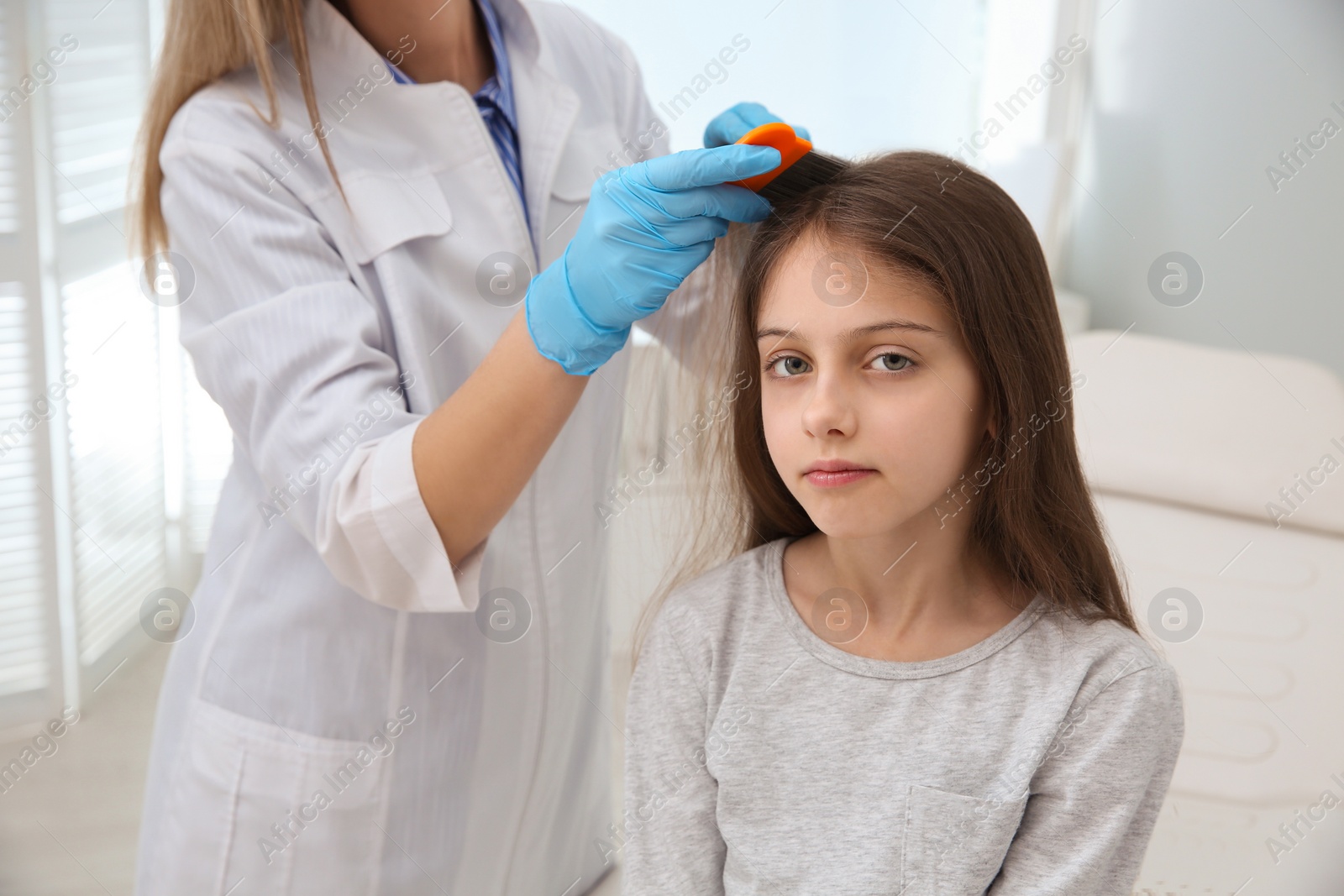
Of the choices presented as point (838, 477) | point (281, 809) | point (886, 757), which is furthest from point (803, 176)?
point (281, 809)

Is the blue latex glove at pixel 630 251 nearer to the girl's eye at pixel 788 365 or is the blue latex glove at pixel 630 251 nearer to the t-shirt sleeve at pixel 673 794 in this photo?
the girl's eye at pixel 788 365

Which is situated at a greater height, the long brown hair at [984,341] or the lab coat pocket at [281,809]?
the long brown hair at [984,341]

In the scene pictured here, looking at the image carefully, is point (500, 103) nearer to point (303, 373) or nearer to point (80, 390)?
point (303, 373)

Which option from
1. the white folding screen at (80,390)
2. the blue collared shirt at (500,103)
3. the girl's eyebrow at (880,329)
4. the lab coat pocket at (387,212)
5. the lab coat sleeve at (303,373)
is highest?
the blue collared shirt at (500,103)

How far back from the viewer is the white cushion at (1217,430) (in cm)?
179

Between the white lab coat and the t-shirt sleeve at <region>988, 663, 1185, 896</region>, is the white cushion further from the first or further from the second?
the white lab coat

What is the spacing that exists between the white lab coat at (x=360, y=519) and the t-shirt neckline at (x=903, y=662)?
0.29 meters

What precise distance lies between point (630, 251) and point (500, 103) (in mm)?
369

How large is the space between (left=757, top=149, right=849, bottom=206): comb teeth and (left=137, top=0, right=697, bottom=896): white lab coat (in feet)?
0.77

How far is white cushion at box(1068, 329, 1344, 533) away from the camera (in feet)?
5.86

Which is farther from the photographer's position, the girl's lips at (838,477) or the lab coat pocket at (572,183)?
the lab coat pocket at (572,183)

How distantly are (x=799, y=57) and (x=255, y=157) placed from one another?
1455 millimetres

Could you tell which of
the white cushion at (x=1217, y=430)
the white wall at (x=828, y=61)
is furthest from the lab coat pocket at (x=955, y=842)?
the white wall at (x=828, y=61)

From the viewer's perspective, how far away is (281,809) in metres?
0.95
